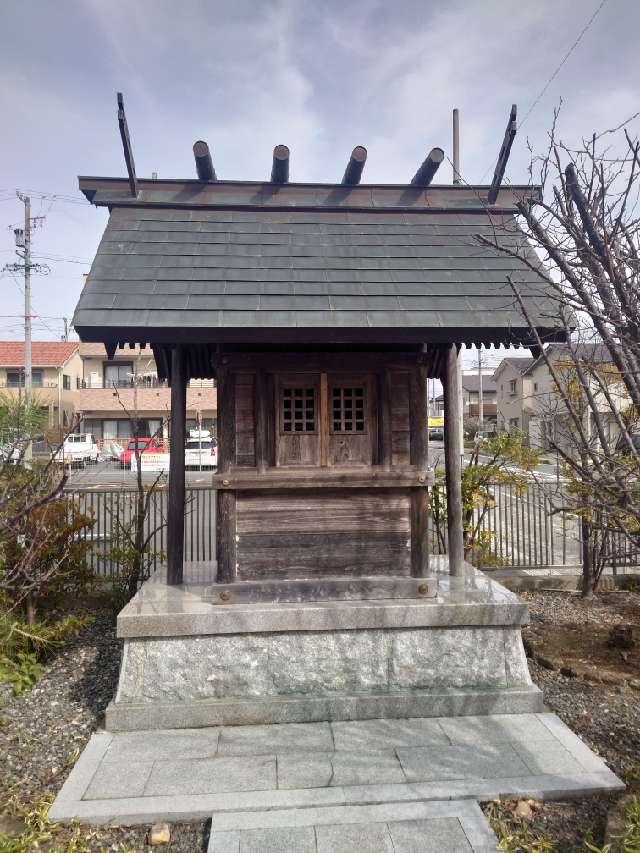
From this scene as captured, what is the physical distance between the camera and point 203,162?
5.74 meters

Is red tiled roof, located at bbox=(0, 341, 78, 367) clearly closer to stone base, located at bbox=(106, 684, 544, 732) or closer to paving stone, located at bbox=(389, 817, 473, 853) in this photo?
stone base, located at bbox=(106, 684, 544, 732)

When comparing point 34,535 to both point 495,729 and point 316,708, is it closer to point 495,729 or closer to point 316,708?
point 316,708

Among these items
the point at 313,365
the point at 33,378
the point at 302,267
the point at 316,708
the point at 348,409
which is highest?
the point at 33,378

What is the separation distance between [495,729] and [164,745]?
272 cm

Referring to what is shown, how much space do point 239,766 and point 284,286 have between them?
157 inches

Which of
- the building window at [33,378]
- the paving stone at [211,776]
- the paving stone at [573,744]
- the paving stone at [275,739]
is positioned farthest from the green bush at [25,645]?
the building window at [33,378]

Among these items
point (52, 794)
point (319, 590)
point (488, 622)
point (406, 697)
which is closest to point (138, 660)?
point (52, 794)

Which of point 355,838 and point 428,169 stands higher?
point 428,169

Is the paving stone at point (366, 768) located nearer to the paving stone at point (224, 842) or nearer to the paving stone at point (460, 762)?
the paving stone at point (460, 762)

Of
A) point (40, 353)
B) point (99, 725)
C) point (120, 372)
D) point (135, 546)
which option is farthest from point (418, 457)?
point (40, 353)

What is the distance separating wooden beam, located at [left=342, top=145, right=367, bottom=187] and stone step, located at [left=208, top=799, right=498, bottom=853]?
5957mm

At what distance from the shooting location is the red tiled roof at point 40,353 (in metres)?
32.6

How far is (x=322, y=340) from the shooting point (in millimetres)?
4617

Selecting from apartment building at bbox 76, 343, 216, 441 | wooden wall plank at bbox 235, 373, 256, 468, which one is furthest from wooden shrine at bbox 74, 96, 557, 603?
apartment building at bbox 76, 343, 216, 441
